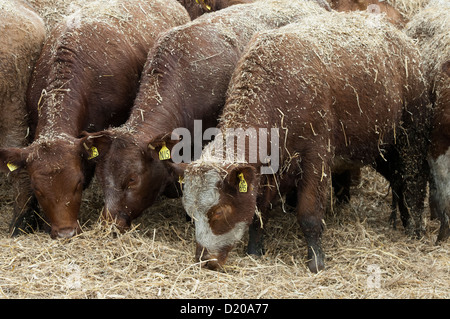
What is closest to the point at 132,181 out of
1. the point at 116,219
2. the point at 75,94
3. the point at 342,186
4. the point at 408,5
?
the point at 116,219

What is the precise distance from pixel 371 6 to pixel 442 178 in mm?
4358

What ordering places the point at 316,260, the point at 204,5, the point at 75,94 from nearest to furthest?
the point at 316,260 < the point at 75,94 < the point at 204,5

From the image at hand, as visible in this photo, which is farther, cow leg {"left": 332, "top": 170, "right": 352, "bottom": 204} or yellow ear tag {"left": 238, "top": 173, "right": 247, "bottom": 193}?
cow leg {"left": 332, "top": 170, "right": 352, "bottom": 204}

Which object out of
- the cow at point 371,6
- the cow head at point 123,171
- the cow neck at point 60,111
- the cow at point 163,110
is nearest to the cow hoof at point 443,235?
the cow at point 163,110

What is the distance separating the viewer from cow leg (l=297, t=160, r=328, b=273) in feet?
20.5

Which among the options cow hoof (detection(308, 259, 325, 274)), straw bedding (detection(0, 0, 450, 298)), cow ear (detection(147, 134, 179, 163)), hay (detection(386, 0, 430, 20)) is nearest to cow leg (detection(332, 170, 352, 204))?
straw bedding (detection(0, 0, 450, 298))

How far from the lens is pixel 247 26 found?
306 inches

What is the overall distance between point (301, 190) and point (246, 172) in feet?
2.89

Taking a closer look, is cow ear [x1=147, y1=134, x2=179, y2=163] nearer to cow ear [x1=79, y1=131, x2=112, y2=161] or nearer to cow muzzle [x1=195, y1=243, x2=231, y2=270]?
cow ear [x1=79, y1=131, x2=112, y2=161]

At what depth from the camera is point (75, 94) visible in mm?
7109

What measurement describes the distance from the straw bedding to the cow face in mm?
215

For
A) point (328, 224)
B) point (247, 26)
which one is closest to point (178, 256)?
point (328, 224)

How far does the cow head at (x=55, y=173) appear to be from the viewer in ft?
21.5

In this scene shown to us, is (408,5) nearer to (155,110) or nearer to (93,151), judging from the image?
(155,110)
